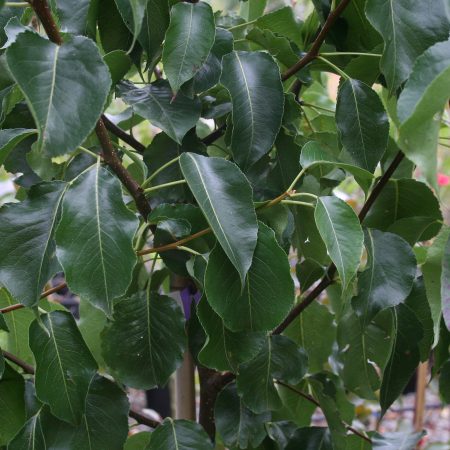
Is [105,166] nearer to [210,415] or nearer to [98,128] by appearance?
[98,128]

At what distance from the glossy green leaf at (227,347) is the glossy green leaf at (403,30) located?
291mm

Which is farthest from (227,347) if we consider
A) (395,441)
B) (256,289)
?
(395,441)

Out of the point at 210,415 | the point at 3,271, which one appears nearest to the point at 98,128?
the point at 3,271

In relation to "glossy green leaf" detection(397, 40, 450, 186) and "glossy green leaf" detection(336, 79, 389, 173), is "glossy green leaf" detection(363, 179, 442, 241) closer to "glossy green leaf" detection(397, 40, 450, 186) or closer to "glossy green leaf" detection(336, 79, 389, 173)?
"glossy green leaf" detection(336, 79, 389, 173)

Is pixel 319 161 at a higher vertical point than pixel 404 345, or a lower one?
higher

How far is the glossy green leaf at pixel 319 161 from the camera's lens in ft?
2.27

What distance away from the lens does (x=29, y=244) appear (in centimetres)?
67

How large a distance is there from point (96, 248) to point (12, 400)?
0.29 meters

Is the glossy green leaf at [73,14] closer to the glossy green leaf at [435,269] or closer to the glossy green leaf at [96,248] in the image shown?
the glossy green leaf at [96,248]

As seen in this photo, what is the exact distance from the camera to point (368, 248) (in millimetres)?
780

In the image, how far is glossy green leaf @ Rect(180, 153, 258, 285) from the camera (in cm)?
64

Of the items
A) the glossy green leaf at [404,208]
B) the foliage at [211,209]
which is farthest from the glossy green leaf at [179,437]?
the glossy green leaf at [404,208]

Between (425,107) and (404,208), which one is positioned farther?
(404,208)

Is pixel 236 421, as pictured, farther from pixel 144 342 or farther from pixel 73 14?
pixel 73 14
